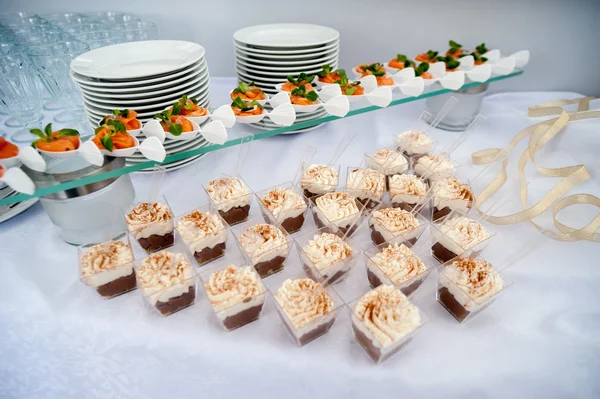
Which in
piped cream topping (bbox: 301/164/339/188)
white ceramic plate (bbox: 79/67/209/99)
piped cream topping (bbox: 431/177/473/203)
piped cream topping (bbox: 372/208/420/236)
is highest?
white ceramic plate (bbox: 79/67/209/99)

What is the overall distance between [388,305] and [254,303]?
414 millimetres

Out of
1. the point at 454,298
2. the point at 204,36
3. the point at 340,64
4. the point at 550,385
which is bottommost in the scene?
the point at 550,385

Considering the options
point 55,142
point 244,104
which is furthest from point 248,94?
point 55,142

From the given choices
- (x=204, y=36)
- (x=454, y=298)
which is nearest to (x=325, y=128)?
(x=204, y=36)

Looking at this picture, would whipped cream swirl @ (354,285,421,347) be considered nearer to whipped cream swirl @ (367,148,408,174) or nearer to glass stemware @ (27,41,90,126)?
whipped cream swirl @ (367,148,408,174)

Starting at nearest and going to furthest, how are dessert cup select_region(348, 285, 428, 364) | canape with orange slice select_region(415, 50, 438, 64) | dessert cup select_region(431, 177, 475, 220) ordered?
1. dessert cup select_region(348, 285, 428, 364)
2. dessert cup select_region(431, 177, 475, 220)
3. canape with orange slice select_region(415, 50, 438, 64)

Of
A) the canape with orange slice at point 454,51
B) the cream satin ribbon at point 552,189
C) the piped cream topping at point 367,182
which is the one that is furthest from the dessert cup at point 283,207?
the canape with orange slice at point 454,51

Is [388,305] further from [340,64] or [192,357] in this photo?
[340,64]

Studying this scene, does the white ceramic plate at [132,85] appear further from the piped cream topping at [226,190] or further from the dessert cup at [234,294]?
the dessert cup at [234,294]

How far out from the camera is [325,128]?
216 cm

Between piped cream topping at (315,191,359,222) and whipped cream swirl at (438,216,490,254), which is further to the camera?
piped cream topping at (315,191,359,222)

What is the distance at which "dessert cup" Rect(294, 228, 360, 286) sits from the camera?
1.25 m

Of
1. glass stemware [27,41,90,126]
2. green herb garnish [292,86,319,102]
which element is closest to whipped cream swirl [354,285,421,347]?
green herb garnish [292,86,319,102]

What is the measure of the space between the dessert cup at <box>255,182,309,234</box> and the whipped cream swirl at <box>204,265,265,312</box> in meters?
0.29
